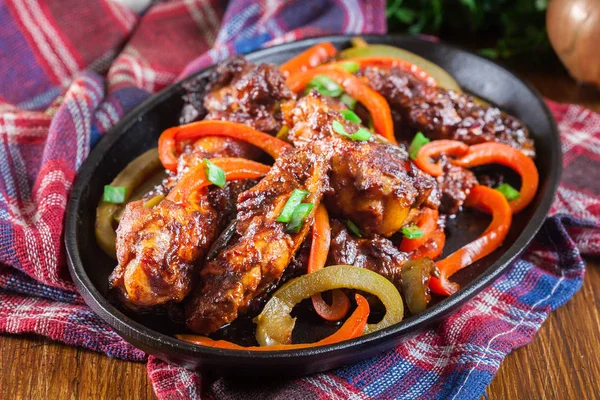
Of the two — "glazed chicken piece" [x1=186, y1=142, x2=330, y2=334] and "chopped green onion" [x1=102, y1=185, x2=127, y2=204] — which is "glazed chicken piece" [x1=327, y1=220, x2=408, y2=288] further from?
"chopped green onion" [x1=102, y1=185, x2=127, y2=204]

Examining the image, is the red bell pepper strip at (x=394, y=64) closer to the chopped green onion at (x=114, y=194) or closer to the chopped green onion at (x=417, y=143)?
the chopped green onion at (x=417, y=143)

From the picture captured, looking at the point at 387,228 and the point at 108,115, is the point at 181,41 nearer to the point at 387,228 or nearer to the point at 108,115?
the point at 108,115

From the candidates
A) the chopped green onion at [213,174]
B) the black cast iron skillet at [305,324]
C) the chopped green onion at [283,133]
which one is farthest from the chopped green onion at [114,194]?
the chopped green onion at [283,133]

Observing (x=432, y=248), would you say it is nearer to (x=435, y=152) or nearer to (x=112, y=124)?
(x=435, y=152)

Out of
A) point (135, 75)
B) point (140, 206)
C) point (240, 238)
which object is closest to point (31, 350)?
point (140, 206)

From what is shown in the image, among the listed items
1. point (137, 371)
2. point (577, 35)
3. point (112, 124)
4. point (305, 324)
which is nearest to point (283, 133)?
point (305, 324)

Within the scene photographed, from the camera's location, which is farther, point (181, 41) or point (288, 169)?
point (181, 41)
